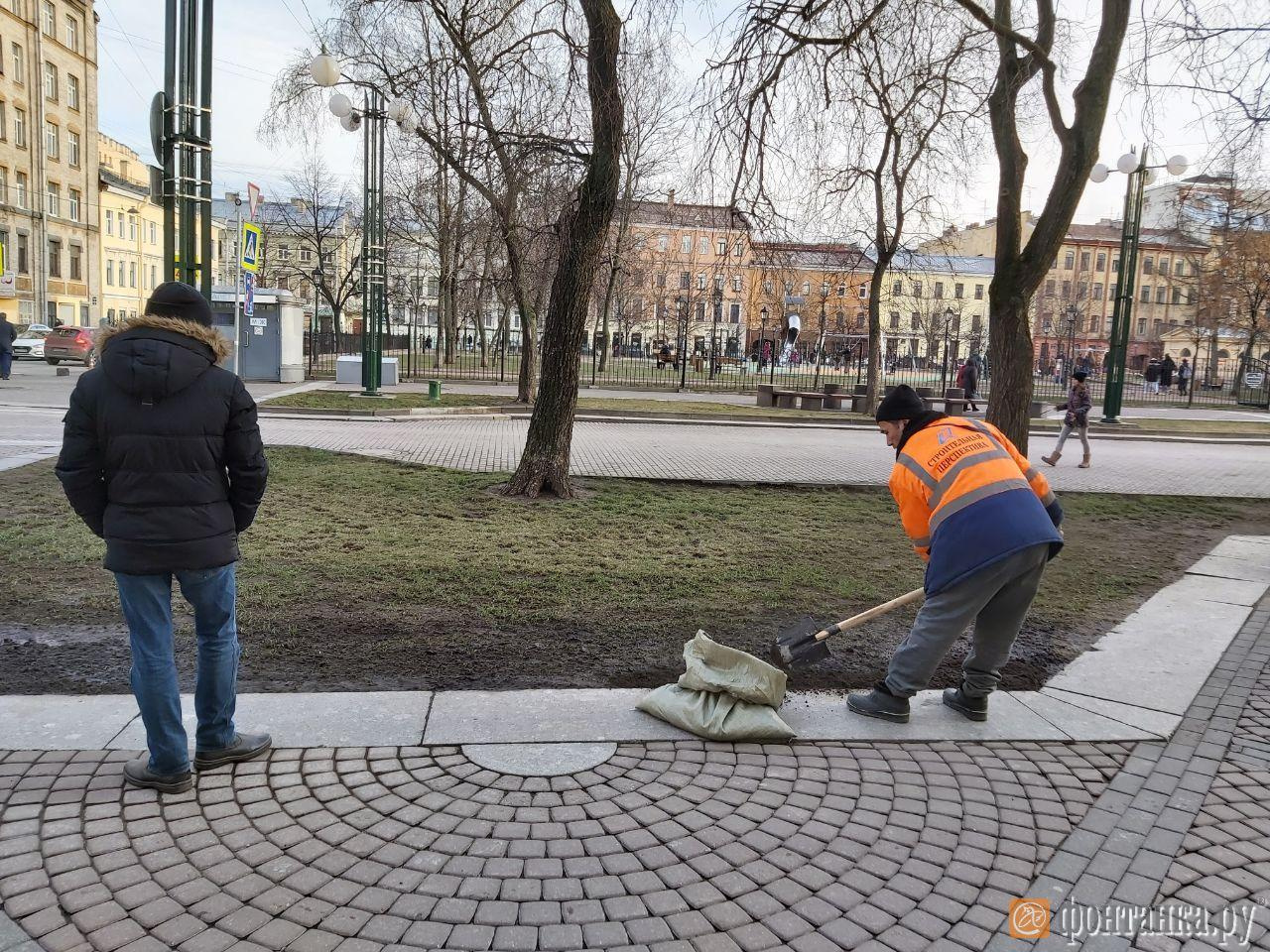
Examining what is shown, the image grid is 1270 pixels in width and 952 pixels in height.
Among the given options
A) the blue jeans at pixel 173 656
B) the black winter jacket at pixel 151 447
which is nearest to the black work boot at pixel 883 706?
the blue jeans at pixel 173 656

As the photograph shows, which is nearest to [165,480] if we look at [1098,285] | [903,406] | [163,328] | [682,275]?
[163,328]

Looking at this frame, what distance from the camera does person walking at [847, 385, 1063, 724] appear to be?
403 centimetres

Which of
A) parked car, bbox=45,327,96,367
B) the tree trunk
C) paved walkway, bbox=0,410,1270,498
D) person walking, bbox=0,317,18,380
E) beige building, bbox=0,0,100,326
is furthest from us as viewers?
beige building, bbox=0,0,100,326

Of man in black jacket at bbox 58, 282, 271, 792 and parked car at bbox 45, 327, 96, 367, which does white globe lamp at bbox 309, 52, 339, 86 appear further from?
parked car at bbox 45, 327, 96, 367

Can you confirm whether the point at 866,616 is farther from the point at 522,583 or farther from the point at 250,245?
the point at 250,245

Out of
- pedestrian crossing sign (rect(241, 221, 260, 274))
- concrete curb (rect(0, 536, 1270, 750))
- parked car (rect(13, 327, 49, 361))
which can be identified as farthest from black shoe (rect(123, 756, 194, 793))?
parked car (rect(13, 327, 49, 361))

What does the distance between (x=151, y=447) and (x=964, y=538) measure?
3.26m

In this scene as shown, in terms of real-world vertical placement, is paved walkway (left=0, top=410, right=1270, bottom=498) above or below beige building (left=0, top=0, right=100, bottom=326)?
below

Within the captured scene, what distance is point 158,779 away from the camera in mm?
3445

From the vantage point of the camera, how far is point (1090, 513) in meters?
10.7

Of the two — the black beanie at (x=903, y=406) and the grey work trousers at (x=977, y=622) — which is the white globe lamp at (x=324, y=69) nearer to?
the black beanie at (x=903, y=406)

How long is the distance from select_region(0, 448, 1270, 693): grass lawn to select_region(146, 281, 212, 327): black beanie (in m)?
1.94

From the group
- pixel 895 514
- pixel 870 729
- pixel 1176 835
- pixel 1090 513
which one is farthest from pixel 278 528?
pixel 1090 513

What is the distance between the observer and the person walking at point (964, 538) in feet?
13.2
